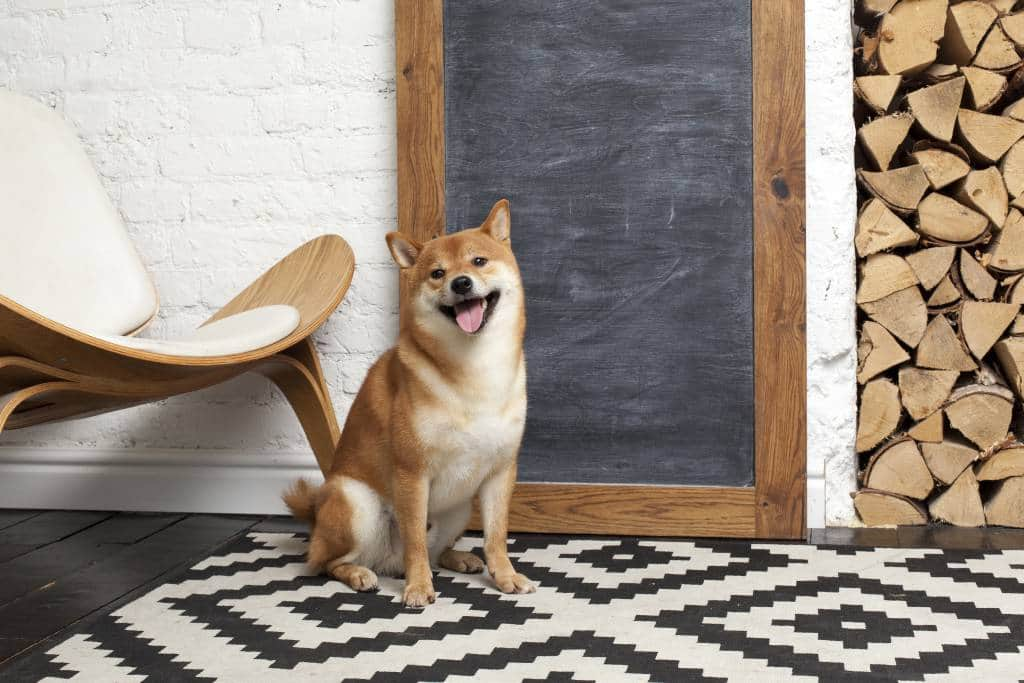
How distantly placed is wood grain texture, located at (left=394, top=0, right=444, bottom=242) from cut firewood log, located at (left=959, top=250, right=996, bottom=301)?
122 cm

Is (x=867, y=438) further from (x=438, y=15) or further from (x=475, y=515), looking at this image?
(x=438, y=15)

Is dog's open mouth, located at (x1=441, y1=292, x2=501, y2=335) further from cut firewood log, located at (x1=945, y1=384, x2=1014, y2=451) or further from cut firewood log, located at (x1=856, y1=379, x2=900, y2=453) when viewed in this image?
cut firewood log, located at (x1=945, y1=384, x2=1014, y2=451)

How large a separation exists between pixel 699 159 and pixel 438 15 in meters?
0.70

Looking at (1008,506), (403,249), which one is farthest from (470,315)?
(1008,506)

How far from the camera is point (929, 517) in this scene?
2578 millimetres

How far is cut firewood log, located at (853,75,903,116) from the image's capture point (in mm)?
2521

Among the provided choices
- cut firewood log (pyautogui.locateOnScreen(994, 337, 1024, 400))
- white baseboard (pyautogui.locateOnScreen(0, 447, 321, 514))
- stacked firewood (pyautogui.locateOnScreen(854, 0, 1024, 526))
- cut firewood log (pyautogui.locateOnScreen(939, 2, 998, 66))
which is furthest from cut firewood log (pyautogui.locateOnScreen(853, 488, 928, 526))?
white baseboard (pyautogui.locateOnScreen(0, 447, 321, 514))

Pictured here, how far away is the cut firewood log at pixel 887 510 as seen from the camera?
2.57 meters

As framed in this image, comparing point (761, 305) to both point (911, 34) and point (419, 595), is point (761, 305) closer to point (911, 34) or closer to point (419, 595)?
point (911, 34)

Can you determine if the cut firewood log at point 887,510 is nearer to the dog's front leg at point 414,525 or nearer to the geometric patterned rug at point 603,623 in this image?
the geometric patterned rug at point 603,623

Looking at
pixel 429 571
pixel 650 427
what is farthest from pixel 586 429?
pixel 429 571

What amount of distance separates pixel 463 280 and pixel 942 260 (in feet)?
3.92

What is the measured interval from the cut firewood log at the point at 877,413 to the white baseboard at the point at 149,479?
134 cm

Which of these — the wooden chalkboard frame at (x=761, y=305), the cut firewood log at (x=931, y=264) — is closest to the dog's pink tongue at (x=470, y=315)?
the wooden chalkboard frame at (x=761, y=305)
